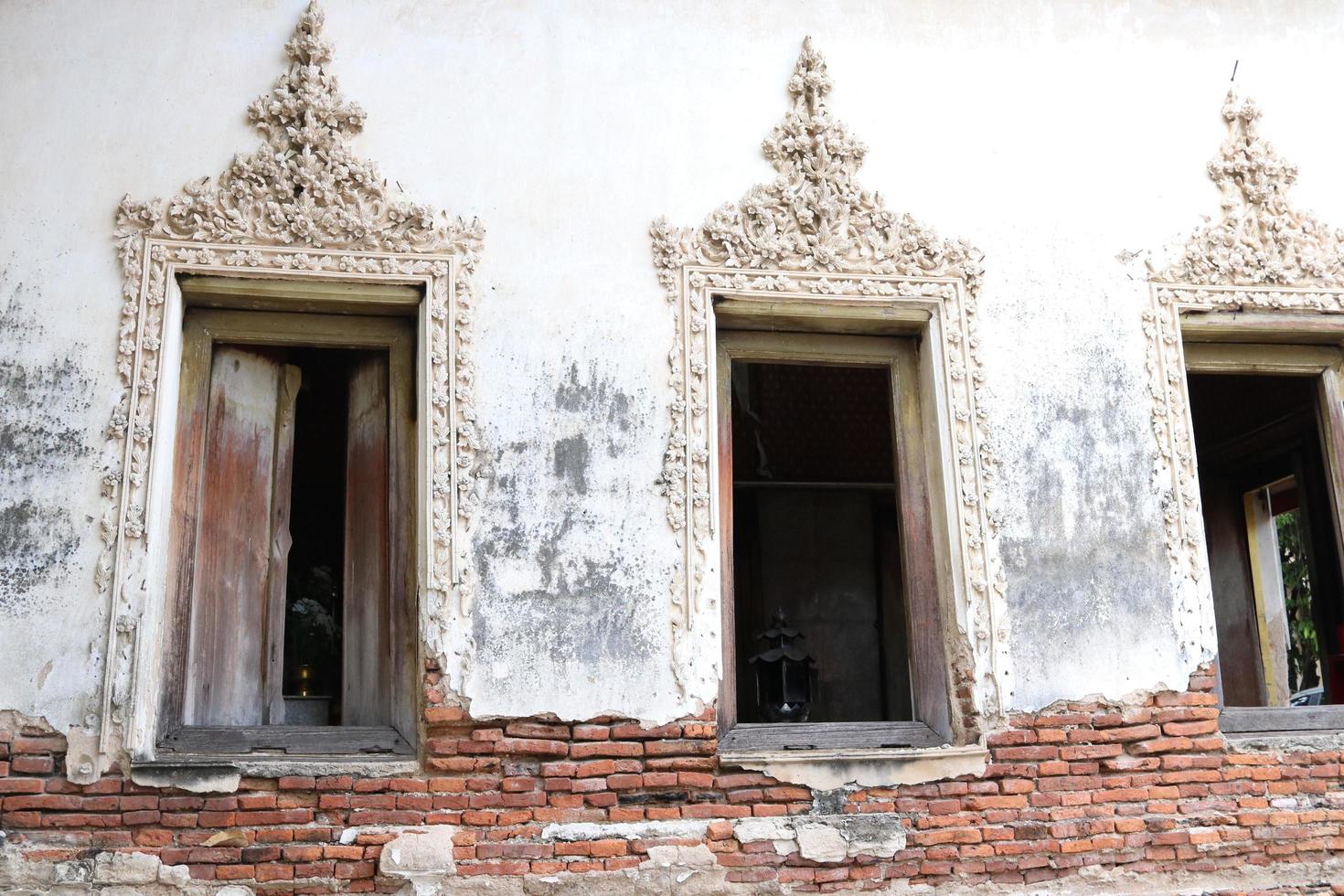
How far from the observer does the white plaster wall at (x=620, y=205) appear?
16.6 feet

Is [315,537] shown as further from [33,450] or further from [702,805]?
[702,805]

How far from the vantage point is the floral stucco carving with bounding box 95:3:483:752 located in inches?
198

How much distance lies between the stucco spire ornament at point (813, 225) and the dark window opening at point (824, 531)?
3.66 meters

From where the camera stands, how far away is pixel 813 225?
5641 millimetres

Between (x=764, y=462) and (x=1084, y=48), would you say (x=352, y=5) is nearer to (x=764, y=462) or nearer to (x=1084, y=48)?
(x=1084, y=48)

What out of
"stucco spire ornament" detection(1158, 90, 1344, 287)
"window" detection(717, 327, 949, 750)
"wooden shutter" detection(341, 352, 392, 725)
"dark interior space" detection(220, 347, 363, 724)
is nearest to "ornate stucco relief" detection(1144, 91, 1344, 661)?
"stucco spire ornament" detection(1158, 90, 1344, 287)

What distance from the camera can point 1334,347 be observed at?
616 centimetres

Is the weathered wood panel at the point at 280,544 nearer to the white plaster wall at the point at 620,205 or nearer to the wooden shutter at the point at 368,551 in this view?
the wooden shutter at the point at 368,551

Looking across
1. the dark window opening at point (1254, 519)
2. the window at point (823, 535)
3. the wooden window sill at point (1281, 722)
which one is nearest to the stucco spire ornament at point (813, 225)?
the wooden window sill at point (1281, 722)

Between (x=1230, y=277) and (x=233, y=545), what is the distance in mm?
4345

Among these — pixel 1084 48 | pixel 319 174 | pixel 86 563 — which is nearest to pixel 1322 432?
pixel 1084 48

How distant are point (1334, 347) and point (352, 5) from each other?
4597mm

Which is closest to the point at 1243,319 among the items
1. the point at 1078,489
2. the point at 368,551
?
the point at 1078,489

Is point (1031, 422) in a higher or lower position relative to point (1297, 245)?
lower
